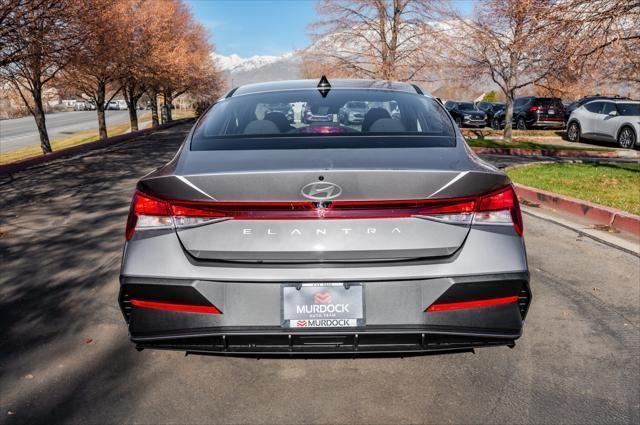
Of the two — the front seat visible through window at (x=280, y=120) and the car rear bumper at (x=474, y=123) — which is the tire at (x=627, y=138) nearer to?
the car rear bumper at (x=474, y=123)

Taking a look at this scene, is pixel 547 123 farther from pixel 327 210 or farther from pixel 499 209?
pixel 327 210

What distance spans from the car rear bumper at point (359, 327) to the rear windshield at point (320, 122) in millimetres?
819

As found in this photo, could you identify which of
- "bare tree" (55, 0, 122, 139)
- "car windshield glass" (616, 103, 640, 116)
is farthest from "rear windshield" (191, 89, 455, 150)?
"car windshield glass" (616, 103, 640, 116)

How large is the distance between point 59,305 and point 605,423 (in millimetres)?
3630

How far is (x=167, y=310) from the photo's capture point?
2.53 meters

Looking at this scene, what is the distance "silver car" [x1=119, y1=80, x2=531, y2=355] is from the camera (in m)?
2.41

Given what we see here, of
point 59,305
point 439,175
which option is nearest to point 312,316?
point 439,175

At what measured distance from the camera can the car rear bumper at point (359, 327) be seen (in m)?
2.42

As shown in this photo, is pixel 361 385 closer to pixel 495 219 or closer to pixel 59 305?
pixel 495 219

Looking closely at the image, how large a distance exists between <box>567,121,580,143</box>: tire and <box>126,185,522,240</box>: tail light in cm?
2103

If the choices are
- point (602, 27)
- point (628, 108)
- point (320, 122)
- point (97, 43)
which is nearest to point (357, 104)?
point (320, 122)

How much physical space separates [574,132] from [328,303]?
2195 cm

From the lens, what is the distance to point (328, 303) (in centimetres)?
242

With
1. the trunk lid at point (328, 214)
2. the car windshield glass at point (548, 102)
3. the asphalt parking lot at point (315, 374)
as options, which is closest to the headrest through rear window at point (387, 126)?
the trunk lid at point (328, 214)
